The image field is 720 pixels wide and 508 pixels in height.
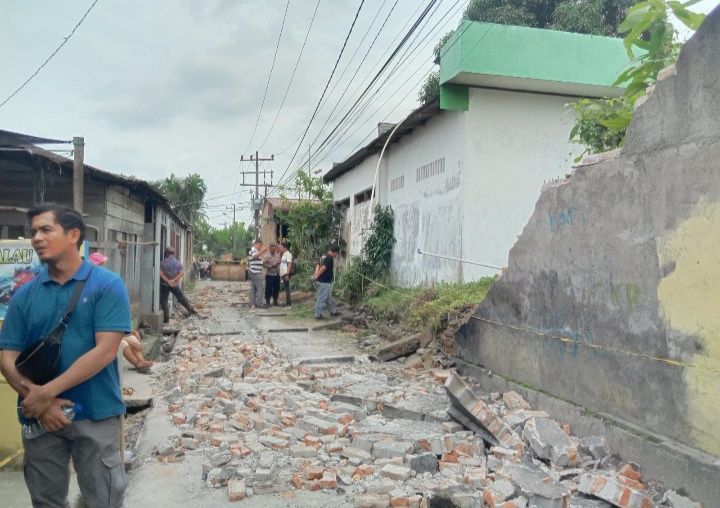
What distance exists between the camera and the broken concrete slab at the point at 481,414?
16.7ft

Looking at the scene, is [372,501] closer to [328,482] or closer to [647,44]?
[328,482]

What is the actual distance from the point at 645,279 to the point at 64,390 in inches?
156

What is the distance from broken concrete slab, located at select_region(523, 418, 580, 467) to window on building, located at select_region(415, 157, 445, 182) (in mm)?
6872

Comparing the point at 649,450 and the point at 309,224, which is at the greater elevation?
the point at 309,224

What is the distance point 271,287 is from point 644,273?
1282cm

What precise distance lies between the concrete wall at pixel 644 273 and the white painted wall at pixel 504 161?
434 centimetres

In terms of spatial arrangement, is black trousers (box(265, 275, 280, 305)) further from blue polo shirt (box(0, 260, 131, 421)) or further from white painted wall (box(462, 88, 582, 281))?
blue polo shirt (box(0, 260, 131, 421))

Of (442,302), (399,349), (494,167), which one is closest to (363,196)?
(494,167)

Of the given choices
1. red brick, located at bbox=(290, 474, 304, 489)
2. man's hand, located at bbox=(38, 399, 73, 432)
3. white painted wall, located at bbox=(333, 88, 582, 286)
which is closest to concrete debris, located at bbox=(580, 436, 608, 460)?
red brick, located at bbox=(290, 474, 304, 489)

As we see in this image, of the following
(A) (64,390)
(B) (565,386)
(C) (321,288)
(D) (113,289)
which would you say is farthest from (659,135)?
(C) (321,288)

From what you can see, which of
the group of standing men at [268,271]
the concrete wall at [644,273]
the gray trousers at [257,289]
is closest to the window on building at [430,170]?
the group of standing men at [268,271]

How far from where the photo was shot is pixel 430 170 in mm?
11891

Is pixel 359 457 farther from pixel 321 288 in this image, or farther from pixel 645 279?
pixel 321 288

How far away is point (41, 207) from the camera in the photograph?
289 cm
